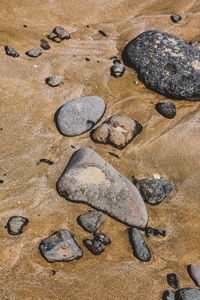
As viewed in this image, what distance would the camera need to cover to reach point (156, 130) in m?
6.27

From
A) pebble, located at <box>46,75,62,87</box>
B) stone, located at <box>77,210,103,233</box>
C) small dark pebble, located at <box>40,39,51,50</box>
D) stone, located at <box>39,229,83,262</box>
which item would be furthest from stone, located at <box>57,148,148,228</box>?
small dark pebble, located at <box>40,39,51,50</box>

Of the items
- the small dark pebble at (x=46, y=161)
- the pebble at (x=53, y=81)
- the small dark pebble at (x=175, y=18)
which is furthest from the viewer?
the small dark pebble at (x=175, y=18)

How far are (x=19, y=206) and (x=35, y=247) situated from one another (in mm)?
517

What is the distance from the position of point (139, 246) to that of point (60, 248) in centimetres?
78

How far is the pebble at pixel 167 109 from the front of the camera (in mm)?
6445

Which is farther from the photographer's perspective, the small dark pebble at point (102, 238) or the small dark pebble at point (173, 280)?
the small dark pebble at point (102, 238)

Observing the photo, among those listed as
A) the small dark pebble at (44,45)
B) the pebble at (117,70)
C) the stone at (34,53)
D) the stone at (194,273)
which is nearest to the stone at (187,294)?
the stone at (194,273)

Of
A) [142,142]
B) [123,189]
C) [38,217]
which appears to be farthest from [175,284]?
[142,142]

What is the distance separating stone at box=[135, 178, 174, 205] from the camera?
17.9 ft

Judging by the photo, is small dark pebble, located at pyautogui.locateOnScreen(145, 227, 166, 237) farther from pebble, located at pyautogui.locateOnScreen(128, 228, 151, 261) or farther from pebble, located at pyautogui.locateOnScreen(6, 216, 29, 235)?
pebble, located at pyautogui.locateOnScreen(6, 216, 29, 235)

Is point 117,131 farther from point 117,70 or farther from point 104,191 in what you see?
point 117,70

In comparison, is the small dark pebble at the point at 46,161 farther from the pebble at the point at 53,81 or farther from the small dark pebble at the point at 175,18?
the small dark pebble at the point at 175,18

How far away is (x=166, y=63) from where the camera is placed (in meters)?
6.86

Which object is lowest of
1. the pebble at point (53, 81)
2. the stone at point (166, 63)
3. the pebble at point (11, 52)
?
the pebble at point (11, 52)
